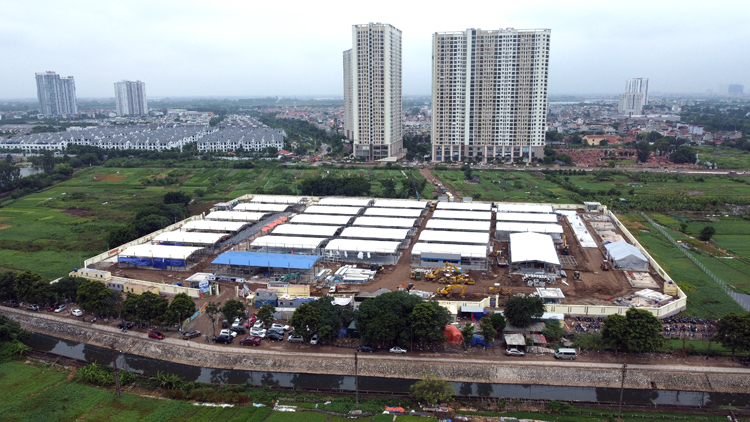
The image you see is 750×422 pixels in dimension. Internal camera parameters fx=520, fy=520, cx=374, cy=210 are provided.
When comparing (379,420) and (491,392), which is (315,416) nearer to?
(379,420)

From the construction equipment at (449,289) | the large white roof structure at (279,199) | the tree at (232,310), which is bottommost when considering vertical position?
the construction equipment at (449,289)

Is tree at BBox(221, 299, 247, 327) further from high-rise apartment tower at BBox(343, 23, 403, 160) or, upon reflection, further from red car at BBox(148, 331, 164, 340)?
high-rise apartment tower at BBox(343, 23, 403, 160)

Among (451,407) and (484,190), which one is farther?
(484,190)

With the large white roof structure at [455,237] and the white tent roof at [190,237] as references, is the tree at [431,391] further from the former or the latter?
the white tent roof at [190,237]

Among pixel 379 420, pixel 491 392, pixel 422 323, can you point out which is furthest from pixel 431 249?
pixel 379 420

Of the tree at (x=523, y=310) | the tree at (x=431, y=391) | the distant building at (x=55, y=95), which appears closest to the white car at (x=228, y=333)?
the tree at (x=431, y=391)

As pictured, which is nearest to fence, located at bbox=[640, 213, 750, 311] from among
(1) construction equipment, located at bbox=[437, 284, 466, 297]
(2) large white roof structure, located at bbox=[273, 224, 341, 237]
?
(1) construction equipment, located at bbox=[437, 284, 466, 297]
